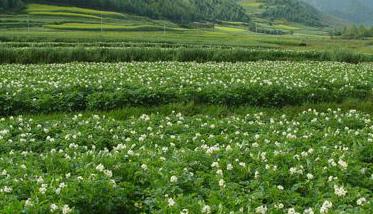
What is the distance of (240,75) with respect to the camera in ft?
70.3

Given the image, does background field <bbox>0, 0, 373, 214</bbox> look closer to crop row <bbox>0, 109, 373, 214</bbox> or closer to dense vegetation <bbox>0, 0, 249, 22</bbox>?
crop row <bbox>0, 109, 373, 214</bbox>

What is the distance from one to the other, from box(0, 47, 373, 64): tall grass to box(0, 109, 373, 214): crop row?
22357mm

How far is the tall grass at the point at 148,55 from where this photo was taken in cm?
3253

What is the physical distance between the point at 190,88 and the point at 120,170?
10089mm

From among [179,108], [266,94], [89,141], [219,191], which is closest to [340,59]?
[266,94]

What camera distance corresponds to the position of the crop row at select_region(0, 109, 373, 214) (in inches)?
257

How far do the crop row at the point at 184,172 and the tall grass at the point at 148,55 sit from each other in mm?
22357

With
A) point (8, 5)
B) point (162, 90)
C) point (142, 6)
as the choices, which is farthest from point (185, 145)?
point (142, 6)

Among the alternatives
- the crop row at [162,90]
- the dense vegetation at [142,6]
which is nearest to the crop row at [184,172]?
the crop row at [162,90]

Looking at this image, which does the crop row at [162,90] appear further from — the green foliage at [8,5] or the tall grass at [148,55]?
the green foliage at [8,5]

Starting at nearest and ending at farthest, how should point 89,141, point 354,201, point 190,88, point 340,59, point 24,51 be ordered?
1. point 354,201
2. point 89,141
3. point 190,88
4. point 24,51
5. point 340,59

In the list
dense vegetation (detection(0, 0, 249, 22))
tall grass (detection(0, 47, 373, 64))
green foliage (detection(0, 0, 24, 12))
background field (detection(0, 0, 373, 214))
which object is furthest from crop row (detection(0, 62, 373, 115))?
dense vegetation (detection(0, 0, 249, 22))

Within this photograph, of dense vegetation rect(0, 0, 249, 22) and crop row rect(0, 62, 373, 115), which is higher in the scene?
dense vegetation rect(0, 0, 249, 22)

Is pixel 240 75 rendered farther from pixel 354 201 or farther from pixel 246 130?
pixel 354 201
